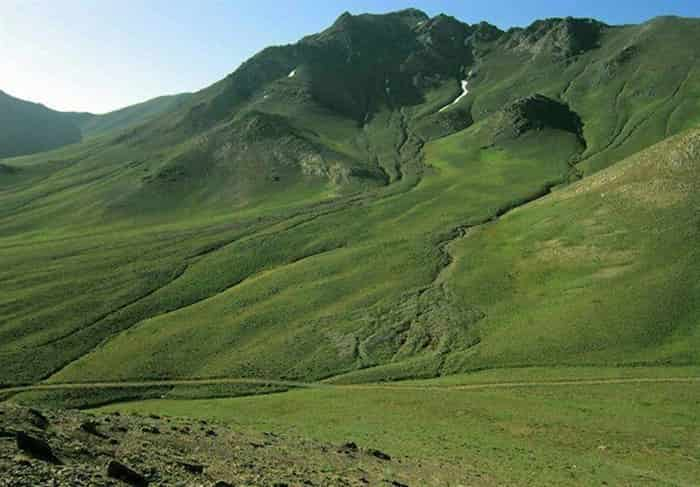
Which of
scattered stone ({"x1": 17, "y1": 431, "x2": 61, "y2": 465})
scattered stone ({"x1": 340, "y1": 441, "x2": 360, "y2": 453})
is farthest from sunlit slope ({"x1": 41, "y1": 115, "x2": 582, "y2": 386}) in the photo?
scattered stone ({"x1": 17, "y1": 431, "x2": 61, "y2": 465})

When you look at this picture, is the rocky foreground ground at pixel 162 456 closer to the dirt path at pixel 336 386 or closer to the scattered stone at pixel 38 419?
the scattered stone at pixel 38 419

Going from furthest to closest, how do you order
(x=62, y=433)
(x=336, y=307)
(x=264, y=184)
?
1. (x=264, y=184)
2. (x=336, y=307)
3. (x=62, y=433)

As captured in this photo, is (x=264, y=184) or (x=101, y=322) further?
(x=264, y=184)

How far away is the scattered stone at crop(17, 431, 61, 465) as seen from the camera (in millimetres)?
22047

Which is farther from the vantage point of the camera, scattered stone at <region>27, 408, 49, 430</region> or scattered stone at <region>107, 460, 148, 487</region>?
scattered stone at <region>27, 408, 49, 430</region>

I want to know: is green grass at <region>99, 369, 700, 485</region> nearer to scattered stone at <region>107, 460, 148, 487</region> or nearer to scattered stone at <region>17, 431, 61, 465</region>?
scattered stone at <region>107, 460, 148, 487</region>

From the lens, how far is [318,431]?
4712 centimetres

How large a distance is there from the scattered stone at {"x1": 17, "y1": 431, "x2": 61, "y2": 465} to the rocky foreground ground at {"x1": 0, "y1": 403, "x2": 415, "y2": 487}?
0.11ft

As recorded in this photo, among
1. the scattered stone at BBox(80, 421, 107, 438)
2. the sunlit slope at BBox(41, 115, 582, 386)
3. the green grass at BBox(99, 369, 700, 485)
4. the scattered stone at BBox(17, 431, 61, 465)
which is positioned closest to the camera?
the scattered stone at BBox(17, 431, 61, 465)

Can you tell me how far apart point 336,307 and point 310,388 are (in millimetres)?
23461

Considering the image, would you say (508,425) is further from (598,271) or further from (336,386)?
(598,271)

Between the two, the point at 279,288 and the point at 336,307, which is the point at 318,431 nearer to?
the point at 336,307

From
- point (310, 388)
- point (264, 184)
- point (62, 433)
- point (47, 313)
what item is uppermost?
point (264, 184)

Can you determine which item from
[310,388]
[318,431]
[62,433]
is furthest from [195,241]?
[62,433]
